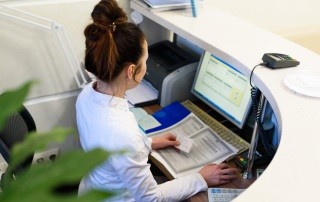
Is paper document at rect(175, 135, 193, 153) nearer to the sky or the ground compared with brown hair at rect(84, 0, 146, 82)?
nearer to the ground

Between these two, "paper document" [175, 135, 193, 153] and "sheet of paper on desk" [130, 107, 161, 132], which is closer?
"paper document" [175, 135, 193, 153]

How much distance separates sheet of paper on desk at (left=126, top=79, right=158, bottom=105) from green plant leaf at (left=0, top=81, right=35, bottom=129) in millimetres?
1541

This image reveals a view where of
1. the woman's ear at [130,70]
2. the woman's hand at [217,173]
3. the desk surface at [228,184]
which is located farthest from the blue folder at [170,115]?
the woman's ear at [130,70]

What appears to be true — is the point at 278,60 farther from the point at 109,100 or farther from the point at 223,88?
the point at 109,100

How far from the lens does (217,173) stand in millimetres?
1396

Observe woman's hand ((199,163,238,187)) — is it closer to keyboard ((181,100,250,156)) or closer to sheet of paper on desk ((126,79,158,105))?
keyboard ((181,100,250,156))

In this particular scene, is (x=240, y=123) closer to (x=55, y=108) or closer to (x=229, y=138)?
(x=229, y=138)

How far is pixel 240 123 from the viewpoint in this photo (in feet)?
5.36

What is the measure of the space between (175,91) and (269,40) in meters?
0.55

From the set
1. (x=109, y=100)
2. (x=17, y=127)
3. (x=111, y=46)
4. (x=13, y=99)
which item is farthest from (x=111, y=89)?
(x=13, y=99)

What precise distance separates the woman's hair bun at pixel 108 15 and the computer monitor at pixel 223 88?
62 cm

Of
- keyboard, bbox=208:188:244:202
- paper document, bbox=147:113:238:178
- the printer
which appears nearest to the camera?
keyboard, bbox=208:188:244:202

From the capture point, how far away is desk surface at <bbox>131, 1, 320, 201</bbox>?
0.83 meters

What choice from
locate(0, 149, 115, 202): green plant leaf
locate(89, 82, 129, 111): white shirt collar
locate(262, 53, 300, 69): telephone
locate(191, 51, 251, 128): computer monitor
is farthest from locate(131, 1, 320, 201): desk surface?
locate(0, 149, 115, 202): green plant leaf
